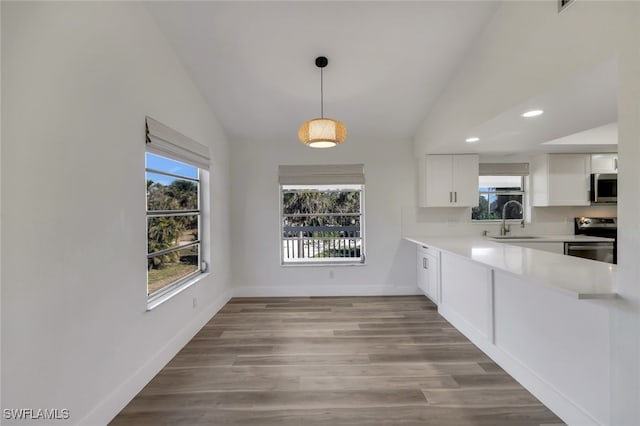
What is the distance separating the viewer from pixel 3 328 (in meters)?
1.23

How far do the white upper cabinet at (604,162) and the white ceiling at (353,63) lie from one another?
0.15 metres

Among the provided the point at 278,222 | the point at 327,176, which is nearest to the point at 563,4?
the point at 327,176

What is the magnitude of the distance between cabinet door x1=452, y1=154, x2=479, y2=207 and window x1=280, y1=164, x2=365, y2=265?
1345 millimetres

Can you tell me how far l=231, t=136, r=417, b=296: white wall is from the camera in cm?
438

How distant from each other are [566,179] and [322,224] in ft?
11.4

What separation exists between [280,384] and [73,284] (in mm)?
1518

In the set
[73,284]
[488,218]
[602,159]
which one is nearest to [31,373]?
[73,284]

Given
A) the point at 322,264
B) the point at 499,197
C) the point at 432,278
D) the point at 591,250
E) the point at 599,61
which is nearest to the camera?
the point at 599,61

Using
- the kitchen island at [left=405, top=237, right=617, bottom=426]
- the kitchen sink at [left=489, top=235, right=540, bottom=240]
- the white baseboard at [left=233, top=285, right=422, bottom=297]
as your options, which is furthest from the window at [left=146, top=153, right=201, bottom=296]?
the kitchen sink at [left=489, top=235, right=540, bottom=240]

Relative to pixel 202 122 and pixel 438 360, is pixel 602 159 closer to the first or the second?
pixel 438 360

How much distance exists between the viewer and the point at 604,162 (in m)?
3.90

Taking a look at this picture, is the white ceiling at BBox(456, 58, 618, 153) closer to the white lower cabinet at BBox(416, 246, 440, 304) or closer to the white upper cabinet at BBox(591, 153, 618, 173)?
the white upper cabinet at BBox(591, 153, 618, 173)

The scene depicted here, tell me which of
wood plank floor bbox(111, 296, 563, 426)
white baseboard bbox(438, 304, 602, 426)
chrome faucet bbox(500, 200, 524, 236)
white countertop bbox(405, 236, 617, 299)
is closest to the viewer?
white countertop bbox(405, 236, 617, 299)

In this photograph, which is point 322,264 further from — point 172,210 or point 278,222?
point 172,210
